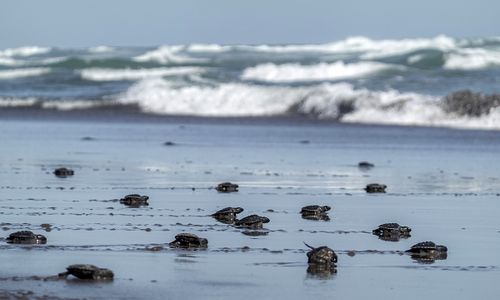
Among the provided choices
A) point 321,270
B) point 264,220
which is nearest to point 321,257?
point 321,270

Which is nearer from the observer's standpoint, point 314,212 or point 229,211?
point 229,211

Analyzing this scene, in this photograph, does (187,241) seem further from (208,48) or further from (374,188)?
(208,48)

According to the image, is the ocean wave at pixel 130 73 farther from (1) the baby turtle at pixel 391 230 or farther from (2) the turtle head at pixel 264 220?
(1) the baby turtle at pixel 391 230

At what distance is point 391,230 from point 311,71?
34.0 metres

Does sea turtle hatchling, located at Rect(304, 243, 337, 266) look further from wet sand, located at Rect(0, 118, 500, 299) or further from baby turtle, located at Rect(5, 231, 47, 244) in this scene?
baby turtle, located at Rect(5, 231, 47, 244)

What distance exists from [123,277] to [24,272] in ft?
2.25

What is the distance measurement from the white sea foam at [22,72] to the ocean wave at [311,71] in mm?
7017

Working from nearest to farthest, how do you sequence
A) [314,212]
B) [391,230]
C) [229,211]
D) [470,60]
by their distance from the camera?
[391,230], [229,211], [314,212], [470,60]

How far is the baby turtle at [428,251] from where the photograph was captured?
11016mm

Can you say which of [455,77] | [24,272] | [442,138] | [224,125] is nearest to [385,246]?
Answer: [24,272]

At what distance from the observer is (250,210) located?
563 inches

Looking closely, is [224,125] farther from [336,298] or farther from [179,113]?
[336,298]

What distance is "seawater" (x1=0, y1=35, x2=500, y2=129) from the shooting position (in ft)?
107

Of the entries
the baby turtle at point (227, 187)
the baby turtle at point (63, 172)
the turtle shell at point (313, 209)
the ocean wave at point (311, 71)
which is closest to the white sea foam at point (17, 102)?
the ocean wave at point (311, 71)
